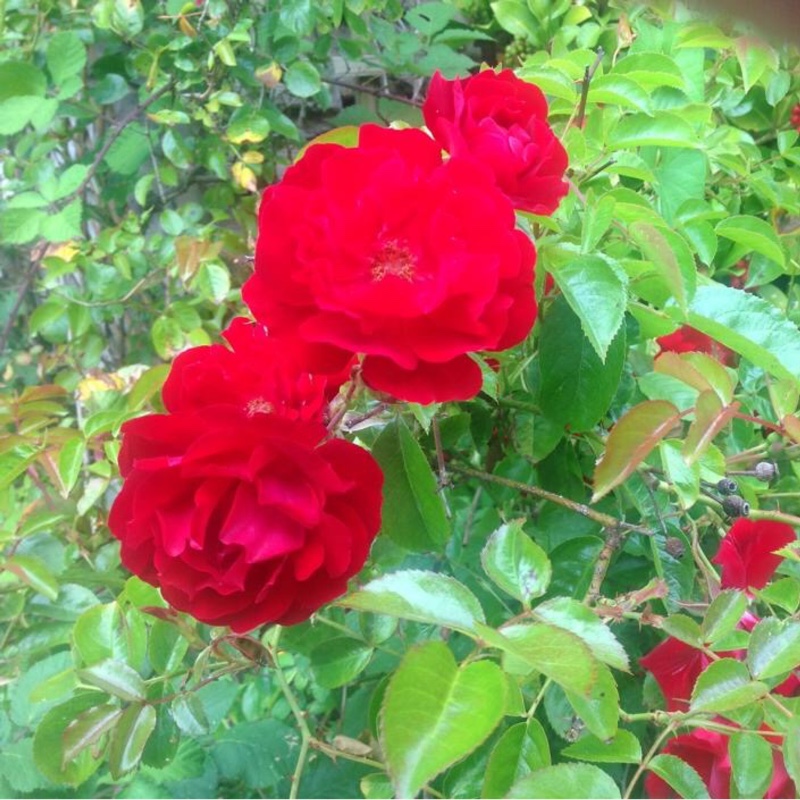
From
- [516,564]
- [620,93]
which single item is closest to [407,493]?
[516,564]

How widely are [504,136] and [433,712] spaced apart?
289 mm

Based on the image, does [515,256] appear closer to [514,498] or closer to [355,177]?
[355,177]

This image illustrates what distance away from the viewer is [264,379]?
0.43 meters

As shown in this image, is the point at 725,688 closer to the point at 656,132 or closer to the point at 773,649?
the point at 773,649

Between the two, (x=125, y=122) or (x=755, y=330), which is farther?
(x=125, y=122)

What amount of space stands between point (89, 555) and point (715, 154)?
697 millimetres

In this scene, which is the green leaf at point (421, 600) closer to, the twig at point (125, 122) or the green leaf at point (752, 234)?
the green leaf at point (752, 234)

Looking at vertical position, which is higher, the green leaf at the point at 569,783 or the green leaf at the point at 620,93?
the green leaf at the point at 620,93

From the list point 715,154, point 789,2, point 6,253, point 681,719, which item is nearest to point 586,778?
point 681,719

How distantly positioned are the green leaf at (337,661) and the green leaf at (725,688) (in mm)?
223

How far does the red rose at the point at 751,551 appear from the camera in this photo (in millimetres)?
555

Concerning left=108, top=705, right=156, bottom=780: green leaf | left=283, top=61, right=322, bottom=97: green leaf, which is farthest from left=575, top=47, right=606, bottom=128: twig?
left=283, top=61, right=322, bottom=97: green leaf

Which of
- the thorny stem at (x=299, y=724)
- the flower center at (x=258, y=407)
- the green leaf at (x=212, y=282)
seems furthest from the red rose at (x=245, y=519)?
the green leaf at (x=212, y=282)

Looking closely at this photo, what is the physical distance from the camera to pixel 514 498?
69cm
